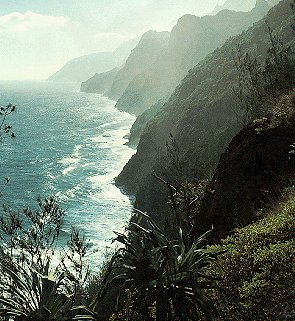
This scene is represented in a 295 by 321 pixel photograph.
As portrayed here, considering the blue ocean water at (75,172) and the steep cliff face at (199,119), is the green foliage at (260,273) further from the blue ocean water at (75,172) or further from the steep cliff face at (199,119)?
the steep cliff face at (199,119)

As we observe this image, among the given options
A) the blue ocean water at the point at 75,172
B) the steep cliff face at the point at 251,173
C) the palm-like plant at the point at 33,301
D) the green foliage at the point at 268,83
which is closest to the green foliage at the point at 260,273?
the palm-like plant at the point at 33,301

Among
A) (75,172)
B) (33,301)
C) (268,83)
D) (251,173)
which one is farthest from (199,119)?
(33,301)

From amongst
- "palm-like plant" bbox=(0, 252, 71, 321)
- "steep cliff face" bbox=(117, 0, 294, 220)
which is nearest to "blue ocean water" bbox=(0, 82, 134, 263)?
"steep cliff face" bbox=(117, 0, 294, 220)

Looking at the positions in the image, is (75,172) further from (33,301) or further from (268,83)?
(33,301)

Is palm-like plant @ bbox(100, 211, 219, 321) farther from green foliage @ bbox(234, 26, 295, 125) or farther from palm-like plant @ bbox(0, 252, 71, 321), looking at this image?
green foliage @ bbox(234, 26, 295, 125)

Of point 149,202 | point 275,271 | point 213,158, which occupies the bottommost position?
point 149,202

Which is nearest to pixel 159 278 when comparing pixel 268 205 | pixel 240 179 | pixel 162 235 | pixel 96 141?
pixel 162 235

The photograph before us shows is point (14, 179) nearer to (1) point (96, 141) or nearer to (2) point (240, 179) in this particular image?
(1) point (96, 141)
